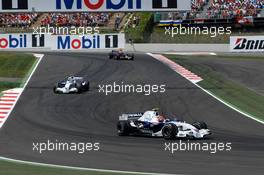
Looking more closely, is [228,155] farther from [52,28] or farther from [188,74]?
[52,28]

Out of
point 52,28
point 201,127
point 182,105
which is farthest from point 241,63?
point 201,127

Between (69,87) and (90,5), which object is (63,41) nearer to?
(69,87)

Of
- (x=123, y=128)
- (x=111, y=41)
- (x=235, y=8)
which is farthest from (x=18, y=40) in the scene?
(x=235, y=8)

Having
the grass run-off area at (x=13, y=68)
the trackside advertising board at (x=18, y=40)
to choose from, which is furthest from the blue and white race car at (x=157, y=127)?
the trackside advertising board at (x=18, y=40)

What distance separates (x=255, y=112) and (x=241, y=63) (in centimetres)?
1761

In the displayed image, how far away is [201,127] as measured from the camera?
1927 cm

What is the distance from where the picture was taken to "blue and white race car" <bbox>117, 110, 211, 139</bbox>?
18.8 m

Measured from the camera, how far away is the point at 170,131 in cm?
1892

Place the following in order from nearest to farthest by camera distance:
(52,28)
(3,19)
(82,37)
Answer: (82,37)
(52,28)
(3,19)

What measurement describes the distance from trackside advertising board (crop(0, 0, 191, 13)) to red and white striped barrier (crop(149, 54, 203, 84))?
10.5 metres

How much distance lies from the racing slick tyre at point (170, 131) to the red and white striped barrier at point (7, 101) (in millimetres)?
6017

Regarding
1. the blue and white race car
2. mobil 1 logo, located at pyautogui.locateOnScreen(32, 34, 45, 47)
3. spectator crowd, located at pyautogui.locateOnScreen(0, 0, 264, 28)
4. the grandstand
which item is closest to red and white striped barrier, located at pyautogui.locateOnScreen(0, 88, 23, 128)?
the blue and white race car

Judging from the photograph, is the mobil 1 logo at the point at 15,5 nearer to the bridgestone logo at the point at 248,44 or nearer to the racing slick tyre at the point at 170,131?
the racing slick tyre at the point at 170,131

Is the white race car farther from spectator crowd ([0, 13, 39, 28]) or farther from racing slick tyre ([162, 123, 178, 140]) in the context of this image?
spectator crowd ([0, 13, 39, 28])
